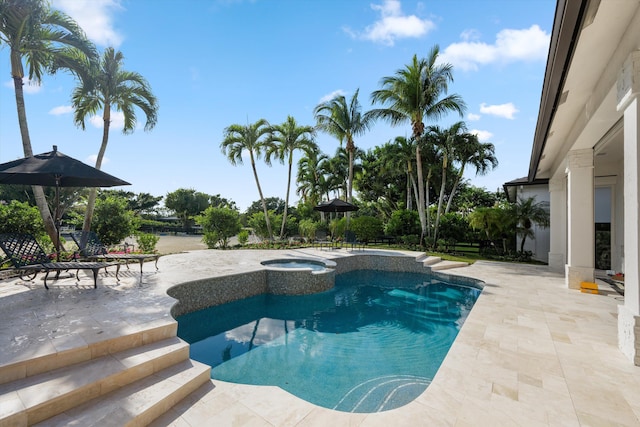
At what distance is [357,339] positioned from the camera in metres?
5.48

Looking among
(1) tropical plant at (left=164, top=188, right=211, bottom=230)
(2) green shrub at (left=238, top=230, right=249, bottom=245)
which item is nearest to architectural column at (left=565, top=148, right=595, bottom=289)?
(2) green shrub at (left=238, top=230, right=249, bottom=245)

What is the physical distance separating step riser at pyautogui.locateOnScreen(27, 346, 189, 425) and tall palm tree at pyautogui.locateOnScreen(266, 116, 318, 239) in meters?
16.0

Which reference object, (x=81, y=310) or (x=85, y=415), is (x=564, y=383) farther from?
(x=81, y=310)

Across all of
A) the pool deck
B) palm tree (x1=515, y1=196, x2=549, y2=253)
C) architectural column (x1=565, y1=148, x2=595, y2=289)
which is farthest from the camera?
palm tree (x1=515, y1=196, x2=549, y2=253)

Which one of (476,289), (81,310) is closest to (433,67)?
(476,289)

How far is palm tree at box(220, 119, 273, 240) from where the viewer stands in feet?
57.7

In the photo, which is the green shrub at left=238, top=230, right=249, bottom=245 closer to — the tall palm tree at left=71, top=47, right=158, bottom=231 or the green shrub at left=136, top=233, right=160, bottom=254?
the green shrub at left=136, top=233, right=160, bottom=254

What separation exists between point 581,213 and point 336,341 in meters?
6.94

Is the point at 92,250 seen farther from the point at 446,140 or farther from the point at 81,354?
the point at 446,140

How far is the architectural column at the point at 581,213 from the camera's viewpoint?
680cm

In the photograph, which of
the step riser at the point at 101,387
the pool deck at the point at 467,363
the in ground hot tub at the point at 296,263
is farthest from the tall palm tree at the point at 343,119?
the step riser at the point at 101,387

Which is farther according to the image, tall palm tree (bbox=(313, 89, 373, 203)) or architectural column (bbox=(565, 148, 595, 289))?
tall palm tree (bbox=(313, 89, 373, 203))

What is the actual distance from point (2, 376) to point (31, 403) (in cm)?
60

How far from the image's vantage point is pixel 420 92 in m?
15.2
